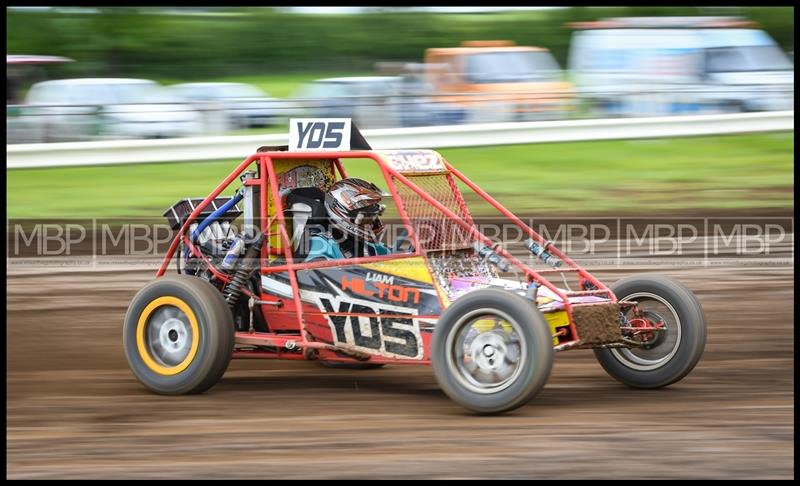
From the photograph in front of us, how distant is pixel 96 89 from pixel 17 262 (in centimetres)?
662

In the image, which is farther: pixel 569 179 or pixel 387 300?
pixel 569 179

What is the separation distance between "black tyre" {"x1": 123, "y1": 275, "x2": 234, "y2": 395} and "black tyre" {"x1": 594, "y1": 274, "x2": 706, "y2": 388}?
227cm

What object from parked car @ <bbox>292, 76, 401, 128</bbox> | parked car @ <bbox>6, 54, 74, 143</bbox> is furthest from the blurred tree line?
parked car @ <bbox>292, 76, 401, 128</bbox>

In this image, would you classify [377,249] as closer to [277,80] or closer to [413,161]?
[413,161]

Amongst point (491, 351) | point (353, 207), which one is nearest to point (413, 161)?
point (353, 207)

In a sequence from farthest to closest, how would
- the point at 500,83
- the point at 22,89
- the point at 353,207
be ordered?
the point at 22,89 → the point at 500,83 → the point at 353,207

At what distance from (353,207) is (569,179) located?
308 inches

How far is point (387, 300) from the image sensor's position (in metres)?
7.11

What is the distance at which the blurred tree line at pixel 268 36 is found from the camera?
22.0 meters

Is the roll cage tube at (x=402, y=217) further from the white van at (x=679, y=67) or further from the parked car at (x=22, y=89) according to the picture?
the white van at (x=679, y=67)

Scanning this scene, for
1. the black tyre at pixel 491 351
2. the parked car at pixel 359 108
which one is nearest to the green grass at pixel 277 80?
the parked car at pixel 359 108

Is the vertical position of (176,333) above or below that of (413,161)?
below

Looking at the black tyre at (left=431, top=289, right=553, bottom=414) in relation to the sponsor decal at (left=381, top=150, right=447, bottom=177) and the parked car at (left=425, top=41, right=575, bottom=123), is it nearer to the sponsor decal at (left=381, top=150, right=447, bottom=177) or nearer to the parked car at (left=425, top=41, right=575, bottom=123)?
the sponsor decal at (left=381, top=150, right=447, bottom=177)

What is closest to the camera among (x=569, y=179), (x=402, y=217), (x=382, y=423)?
(x=382, y=423)
